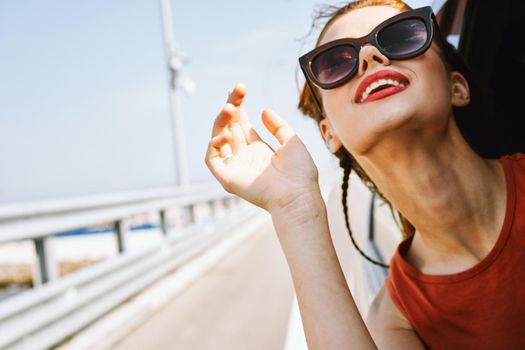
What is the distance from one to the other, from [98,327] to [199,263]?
3.21 meters

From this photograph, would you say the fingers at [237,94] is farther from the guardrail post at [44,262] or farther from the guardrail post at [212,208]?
the guardrail post at [212,208]

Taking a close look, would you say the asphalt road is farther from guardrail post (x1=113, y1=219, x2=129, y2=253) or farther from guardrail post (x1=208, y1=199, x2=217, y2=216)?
guardrail post (x1=208, y1=199, x2=217, y2=216)

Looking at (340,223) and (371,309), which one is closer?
(371,309)

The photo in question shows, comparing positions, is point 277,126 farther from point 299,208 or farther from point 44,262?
point 44,262

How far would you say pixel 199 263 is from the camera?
7.47 metres

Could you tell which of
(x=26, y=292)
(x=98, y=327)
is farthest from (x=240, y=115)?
(x=98, y=327)

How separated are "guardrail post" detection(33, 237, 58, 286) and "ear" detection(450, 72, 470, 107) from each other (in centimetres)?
315

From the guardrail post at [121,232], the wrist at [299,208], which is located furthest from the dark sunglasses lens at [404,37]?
the guardrail post at [121,232]

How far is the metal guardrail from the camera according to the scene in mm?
3268

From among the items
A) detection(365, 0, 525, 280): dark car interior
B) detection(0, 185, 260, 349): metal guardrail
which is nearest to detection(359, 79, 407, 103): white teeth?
detection(365, 0, 525, 280): dark car interior

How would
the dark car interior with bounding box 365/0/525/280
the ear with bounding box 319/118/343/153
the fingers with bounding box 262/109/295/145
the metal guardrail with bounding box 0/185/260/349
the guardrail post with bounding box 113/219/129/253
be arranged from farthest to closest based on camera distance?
the guardrail post with bounding box 113/219/129/253, the metal guardrail with bounding box 0/185/260/349, the dark car interior with bounding box 365/0/525/280, the ear with bounding box 319/118/343/153, the fingers with bounding box 262/109/295/145

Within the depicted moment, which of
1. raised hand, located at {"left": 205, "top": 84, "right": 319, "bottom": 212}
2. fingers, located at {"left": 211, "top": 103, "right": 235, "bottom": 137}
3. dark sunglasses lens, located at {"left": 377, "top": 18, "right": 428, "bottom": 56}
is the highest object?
dark sunglasses lens, located at {"left": 377, "top": 18, "right": 428, "bottom": 56}

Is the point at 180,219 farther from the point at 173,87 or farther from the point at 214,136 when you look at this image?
the point at 214,136

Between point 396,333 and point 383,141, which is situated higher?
point 383,141
